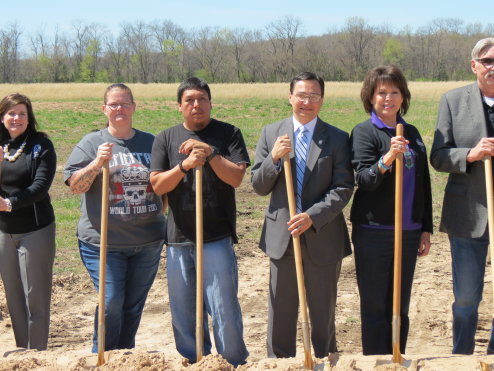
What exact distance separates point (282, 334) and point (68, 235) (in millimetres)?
5445

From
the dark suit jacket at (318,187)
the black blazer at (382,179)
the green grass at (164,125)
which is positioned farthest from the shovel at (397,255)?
the green grass at (164,125)

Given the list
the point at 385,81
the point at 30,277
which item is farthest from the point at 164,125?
the point at 385,81

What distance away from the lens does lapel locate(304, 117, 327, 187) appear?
440cm

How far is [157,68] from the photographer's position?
95.8m

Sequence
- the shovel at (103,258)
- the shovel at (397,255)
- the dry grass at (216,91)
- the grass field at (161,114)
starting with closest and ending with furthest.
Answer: the shovel at (397,255)
the shovel at (103,258)
the grass field at (161,114)
the dry grass at (216,91)

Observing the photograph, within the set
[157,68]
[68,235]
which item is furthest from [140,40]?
[68,235]

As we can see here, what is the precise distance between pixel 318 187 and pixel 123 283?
1.53 metres

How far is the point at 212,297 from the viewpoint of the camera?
441 cm

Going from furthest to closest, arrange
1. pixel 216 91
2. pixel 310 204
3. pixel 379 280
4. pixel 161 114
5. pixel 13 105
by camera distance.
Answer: pixel 216 91
pixel 161 114
pixel 13 105
pixel 379 280
pixel 310 204

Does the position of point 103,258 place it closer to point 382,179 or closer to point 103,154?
point 103,154

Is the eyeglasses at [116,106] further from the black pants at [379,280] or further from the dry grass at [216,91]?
the dry grass at [216,91]

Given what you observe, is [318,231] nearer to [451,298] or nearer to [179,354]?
[179,354]

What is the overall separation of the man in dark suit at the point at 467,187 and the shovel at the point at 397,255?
0.52m

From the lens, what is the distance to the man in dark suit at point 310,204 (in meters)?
4.36
